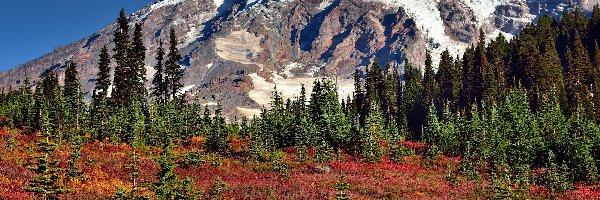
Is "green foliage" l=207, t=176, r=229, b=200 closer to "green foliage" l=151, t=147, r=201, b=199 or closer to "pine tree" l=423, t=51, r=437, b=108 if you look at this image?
"green foliage" l=151, t=147, r=201, b=199

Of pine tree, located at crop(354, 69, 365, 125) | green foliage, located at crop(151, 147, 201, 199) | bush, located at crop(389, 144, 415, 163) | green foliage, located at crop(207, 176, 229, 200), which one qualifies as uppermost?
pine tree, located at crop(354, 69, 365, 125)

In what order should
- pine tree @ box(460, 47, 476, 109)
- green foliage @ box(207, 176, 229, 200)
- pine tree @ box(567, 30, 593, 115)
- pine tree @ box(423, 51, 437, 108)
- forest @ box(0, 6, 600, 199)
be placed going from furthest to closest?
pine tree @ box(423, 51, 437, 108), pine tree @ box(460, 47, 476, 109), pine tree @ box(567, 30, 593, 115), forest @ box(0, 6, 600, 199), green foliage @ box(207, 176, 229, 200)

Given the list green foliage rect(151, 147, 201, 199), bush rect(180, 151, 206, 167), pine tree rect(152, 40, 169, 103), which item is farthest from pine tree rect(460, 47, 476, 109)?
green foliage rect(151, 147, 201, 199)

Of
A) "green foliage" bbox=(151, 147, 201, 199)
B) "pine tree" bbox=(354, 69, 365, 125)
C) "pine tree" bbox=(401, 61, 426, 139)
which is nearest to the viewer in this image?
"green foliage" bbox=(151, 147, 201, 199)

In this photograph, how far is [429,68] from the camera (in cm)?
12481

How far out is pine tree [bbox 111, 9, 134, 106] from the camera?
5584 centimetres

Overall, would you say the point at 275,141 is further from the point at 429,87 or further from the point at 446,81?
the point at 446,81

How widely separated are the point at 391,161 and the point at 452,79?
72.9 m

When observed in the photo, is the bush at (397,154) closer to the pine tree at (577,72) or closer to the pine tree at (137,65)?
the pine tree at (137,65)

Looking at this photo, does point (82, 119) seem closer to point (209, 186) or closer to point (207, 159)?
point (207, 159)

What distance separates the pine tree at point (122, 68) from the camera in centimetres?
5584

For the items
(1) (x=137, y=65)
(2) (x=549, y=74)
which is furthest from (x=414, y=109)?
(1) (x=137, y=65)

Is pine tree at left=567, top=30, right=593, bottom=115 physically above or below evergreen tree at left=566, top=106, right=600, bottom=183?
above

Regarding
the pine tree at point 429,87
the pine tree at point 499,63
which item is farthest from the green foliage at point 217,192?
the pine tree at point 429,87
